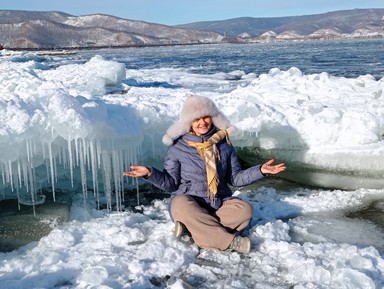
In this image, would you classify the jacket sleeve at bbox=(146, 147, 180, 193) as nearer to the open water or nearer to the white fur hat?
the white fur hat

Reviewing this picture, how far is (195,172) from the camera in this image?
3936 mm

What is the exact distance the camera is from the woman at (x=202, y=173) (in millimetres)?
3748

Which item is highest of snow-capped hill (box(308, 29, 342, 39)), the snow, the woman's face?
snow-capped hill (box(308, 29, 342, 39))

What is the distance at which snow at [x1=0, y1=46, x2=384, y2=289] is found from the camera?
321 centimetres

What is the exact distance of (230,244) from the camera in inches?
140

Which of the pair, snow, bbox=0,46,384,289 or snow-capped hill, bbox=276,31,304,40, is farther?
snow-capped hill, bbox=276,31,304,40

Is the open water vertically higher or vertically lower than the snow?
higher

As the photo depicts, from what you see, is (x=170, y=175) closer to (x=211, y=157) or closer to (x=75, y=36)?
(x=211, y=157)

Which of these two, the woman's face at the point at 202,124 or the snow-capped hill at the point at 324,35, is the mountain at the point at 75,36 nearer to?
the snow-capped hill at the point at 324,35

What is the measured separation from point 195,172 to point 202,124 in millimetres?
423

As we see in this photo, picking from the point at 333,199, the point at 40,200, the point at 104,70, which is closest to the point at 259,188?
the point at 333,199

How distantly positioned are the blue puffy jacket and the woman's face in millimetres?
51

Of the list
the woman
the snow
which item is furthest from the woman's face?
the snow

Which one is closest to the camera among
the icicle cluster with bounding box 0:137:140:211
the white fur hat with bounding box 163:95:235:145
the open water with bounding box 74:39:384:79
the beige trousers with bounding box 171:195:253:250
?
the beige trousers with bounding box 171:195:253:250
